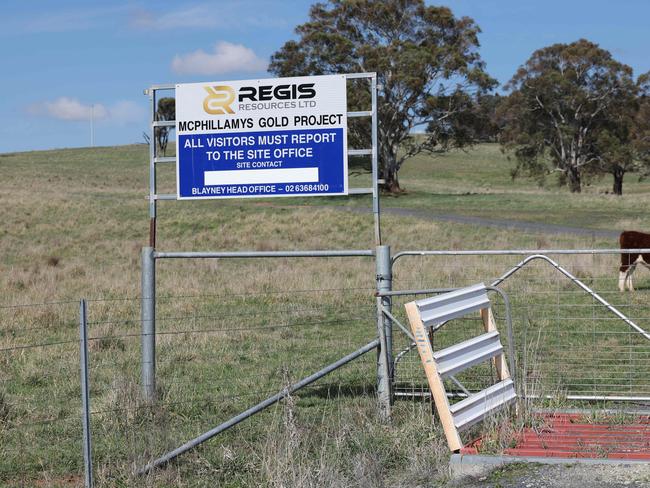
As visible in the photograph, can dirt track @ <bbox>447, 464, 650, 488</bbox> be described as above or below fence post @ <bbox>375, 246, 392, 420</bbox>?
below

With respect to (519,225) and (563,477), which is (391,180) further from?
(563,477)

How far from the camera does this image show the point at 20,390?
29.9 ft

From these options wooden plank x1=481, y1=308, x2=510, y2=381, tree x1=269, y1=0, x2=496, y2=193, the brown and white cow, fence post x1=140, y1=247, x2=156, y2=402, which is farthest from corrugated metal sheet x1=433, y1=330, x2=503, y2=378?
tree x1=269, y1=0, x2=496, y2=193

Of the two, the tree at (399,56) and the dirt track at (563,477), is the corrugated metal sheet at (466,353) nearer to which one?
the dirt track at (563,477)

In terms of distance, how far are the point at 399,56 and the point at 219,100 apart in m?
45.3

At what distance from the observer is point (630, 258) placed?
53.6 ft

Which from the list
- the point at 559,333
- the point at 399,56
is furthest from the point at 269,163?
the point at 399,56

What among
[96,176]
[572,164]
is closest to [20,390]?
[572,164]

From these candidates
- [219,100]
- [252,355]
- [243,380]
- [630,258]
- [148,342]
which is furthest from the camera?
[630,258]

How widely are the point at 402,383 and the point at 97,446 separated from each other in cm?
300

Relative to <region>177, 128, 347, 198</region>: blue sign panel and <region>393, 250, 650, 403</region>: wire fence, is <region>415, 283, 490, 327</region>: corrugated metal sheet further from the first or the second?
<region>177, 128, 347, 198</region>: blue sign panel

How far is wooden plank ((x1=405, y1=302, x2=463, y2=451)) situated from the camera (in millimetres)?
6328

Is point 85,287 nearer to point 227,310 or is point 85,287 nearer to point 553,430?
point 227,310

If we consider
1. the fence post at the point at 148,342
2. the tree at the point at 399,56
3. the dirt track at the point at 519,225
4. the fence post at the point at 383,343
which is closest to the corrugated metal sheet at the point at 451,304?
the fence post at the point at 383,343
